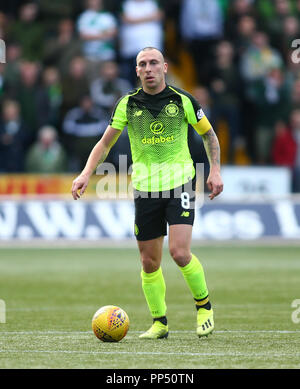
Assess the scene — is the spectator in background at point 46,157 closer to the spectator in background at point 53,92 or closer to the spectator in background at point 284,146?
the spectator in background at point 53,92

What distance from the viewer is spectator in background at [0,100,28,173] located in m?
19.9

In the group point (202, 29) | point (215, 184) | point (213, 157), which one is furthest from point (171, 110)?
point (202, 29)

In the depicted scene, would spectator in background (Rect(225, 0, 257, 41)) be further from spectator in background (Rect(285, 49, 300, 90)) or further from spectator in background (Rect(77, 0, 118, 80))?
spectator in background (Rect(77, 0, 118, 80))

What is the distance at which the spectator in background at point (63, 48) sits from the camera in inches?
814

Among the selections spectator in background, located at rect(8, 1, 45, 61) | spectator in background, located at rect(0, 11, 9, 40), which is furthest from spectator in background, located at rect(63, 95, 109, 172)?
spectator in background, located at rect(0, 11, 9, 40)

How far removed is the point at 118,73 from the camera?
69.8 ft

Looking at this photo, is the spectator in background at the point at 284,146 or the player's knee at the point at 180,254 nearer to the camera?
the player's knee at the point at 180,254

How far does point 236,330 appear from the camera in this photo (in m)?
9.35

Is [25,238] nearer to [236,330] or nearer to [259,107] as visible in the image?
[259,107]

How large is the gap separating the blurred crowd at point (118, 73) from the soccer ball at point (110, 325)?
1131 cm

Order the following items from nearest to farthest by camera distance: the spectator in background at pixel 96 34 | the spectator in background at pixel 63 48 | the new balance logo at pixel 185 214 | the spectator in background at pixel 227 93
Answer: the new balance logo at pixel 185 214 < the spectator in background at pixel 96 34 < the spectator in background at pixel 63 48 < the spectator in background at pixel 227 93

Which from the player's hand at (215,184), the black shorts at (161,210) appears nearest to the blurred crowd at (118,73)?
the black shorts at (161,210)

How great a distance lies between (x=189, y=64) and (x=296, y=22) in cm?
271

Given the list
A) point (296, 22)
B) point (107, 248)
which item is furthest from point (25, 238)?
point (296, 22)
